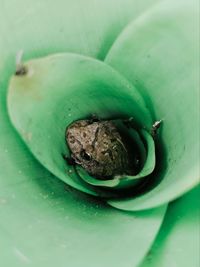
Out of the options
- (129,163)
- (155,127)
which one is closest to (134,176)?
(155,127)

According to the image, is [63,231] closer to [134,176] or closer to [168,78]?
[134,176]

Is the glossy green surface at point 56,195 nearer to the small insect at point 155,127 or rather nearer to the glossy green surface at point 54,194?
the glossy green surface at point 54,194

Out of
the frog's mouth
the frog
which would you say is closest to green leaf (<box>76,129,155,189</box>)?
the frog's mouth

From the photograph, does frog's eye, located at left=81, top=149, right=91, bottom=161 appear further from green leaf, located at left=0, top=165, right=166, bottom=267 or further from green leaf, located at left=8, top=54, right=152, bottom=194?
green leaf, located at left=0, top=165, right=166, bottom=267

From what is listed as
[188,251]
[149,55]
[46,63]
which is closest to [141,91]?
[149,55]

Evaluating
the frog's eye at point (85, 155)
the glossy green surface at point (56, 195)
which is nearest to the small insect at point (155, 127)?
the glossy green surface at point (56, 195)

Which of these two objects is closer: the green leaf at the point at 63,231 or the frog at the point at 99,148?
the green leaf at the point at 63,231
